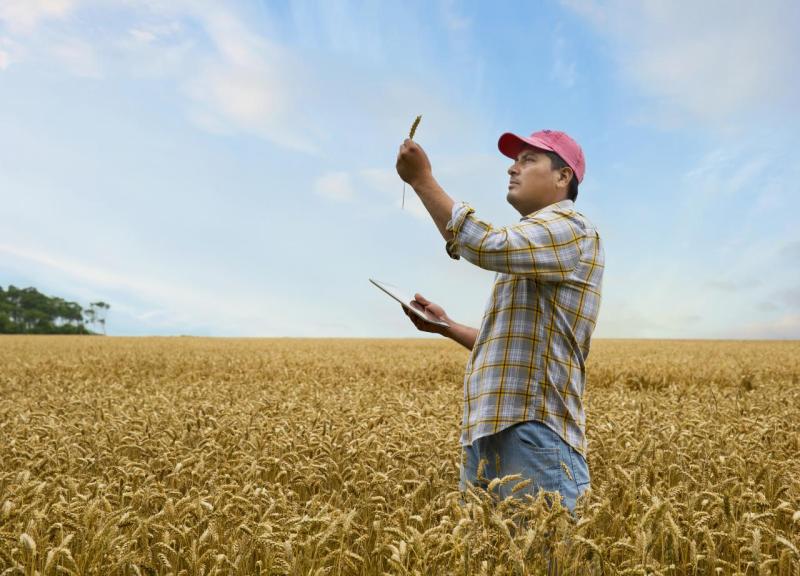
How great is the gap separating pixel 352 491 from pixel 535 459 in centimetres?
176

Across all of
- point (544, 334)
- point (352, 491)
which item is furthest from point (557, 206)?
point (352, 491)

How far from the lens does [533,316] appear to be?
9.77 ft

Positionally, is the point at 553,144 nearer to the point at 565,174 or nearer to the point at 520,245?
the point at 565,174

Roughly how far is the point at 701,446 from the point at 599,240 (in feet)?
10.2

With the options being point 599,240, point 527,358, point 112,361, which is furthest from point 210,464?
point 112,361

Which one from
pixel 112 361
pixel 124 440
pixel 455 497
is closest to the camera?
pixel 455 497

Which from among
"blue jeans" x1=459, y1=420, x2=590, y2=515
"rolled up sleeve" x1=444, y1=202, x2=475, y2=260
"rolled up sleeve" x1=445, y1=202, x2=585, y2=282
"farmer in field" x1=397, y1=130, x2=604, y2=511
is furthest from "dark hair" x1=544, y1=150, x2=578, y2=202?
"blue jeans" x1=459, y1=420, x2=590, y2=515

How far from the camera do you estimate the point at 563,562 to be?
247cm

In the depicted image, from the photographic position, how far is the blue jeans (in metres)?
2.92

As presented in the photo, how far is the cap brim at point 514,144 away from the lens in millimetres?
3055

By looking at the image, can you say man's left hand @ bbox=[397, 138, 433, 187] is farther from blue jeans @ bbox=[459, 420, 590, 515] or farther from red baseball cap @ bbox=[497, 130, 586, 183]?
blue jeans @ bbox=[459, 420, 590, 515]

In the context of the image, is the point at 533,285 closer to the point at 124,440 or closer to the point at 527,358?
the point at 527,358

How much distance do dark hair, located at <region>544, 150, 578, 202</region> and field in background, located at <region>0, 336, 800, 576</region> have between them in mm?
1431

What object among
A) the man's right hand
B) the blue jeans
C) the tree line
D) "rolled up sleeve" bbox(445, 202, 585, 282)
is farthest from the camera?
the tree line
